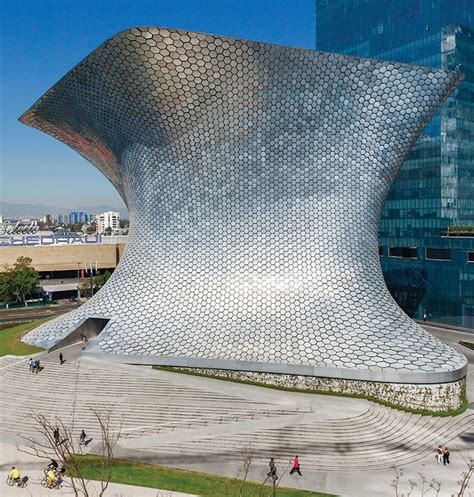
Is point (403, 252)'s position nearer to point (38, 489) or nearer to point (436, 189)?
point (436, 189)

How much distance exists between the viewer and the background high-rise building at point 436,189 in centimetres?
3809

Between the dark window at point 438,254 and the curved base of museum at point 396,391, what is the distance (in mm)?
19054

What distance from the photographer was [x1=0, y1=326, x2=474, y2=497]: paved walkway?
14867 millimetres

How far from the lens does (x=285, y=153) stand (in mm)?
25125

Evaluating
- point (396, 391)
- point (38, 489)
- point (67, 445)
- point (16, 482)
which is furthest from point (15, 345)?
point (396, 391)

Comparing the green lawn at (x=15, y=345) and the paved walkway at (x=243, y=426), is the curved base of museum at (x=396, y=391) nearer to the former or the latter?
the paved walkway at (x=243, y=426)

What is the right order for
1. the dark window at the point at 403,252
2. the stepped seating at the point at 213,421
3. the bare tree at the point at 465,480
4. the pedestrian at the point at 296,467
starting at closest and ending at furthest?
1. the bare tree at the point at 465,480
2. the pedestrian at the point at 296,467
3. the stepped seating at the point at 213,421
4. the dark window at the point at 403,252

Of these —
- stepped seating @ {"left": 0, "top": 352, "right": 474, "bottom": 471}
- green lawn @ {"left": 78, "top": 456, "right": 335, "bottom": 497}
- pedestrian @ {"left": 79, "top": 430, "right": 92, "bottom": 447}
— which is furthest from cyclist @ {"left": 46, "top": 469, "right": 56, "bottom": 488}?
stepped seating @ {"left": 0, "top": 352, "right": 474, "bottom": 471}

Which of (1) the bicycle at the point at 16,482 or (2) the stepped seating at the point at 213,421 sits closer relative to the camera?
(1) the bicycle at the point at 16,482

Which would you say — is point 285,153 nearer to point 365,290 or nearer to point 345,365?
point 365,290

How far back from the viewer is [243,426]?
1697 centimetres

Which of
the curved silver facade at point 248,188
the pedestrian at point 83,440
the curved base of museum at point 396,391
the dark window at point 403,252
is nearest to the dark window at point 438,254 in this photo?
the dark window at point 403,252

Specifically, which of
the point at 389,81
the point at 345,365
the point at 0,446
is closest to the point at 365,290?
the point at 345,365

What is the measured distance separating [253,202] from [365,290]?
268 inches
